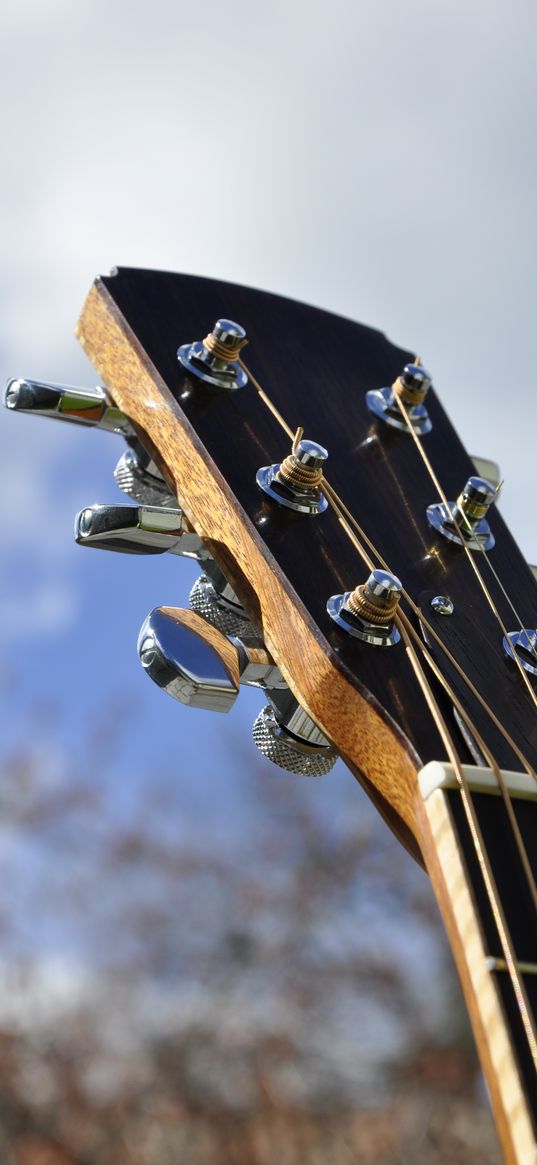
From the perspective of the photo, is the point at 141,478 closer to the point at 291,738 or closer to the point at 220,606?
the point at 220,606

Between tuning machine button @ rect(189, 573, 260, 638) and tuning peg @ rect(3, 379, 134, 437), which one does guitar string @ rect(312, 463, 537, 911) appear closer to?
tuning machine button @ rect(189, 573, 260, 638)

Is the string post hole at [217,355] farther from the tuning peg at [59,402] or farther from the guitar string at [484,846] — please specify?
the guitar string at [484,846]

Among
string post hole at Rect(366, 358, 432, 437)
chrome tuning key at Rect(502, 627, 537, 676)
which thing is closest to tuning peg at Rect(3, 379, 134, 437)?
string post hole at Rect(366, 358, 432, 437)

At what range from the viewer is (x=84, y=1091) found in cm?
455

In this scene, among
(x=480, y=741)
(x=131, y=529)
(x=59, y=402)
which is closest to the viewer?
(x=480, y=741)

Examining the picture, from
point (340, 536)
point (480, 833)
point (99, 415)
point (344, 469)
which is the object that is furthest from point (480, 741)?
point (99, 415)

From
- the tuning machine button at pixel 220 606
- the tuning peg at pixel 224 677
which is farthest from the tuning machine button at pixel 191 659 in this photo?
the tuning machine button at pixel 220 606

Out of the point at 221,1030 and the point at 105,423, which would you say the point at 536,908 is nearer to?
the point at 105,423

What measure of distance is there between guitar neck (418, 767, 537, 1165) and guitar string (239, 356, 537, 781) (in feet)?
0.16

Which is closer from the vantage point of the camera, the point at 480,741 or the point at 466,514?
the point at 480,741

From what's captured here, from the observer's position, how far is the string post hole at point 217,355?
3.21 feet

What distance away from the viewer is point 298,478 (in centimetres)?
88

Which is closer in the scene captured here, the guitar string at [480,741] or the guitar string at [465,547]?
the guitar string at [480,741]

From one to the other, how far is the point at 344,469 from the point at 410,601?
0.58ft
